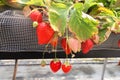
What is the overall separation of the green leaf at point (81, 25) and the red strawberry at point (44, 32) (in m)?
0.05

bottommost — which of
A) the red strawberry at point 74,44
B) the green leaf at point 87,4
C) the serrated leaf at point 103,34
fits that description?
the red strawberry at point 74,44

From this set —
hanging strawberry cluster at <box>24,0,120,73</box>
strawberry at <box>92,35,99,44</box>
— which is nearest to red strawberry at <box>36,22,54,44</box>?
hanging strawberry cluster at <box>24,0,120,73</box>

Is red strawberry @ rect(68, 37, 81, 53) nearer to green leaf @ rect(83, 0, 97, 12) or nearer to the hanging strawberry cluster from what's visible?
the hanging strawberry cluster

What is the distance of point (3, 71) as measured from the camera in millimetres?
1475

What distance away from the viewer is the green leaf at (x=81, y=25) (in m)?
0.53

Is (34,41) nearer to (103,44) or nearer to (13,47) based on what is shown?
(13,47)

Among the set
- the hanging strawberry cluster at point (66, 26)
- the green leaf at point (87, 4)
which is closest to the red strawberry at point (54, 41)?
the hanging strawberry cluster at point (66, 26)

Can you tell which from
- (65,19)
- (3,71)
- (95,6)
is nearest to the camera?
(65,19)

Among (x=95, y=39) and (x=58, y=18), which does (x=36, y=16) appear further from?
(x=95, y=39)

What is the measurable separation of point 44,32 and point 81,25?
9 centimetres

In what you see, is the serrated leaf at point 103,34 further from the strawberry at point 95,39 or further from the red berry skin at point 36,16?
the red berry skin at point 36,16

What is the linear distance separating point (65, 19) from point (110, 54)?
239 millimetres

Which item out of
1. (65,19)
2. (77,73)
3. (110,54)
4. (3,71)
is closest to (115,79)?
(77,73)

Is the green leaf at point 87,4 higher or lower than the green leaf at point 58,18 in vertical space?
higher
